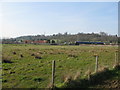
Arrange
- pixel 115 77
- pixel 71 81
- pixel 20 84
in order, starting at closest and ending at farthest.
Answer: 1. pixel 71 81
2. pixel 20 84
3. pixel 115 77

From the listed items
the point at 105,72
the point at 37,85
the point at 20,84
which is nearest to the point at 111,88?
the point at 105,72

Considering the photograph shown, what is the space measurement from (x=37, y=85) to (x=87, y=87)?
256 cm

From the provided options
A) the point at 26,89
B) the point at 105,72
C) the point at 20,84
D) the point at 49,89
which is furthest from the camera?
the point at 105,72

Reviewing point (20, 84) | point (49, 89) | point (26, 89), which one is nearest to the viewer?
point (49, 89)

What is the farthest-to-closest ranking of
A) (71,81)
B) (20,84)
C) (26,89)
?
1. (20,84)
2. (71,81)
3. (26,89)

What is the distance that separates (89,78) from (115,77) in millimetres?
1836

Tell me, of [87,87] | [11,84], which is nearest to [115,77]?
[87,87]

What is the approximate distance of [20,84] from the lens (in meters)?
8.20

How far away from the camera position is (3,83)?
831 centimetres

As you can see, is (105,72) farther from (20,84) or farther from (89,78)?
(20,84)

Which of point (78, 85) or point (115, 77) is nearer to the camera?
point (78, 85)

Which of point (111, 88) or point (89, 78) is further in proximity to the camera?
point (89, 78)

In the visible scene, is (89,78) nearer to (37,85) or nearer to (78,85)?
(78,85)

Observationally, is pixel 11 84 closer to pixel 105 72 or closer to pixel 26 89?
pixel 26 89
